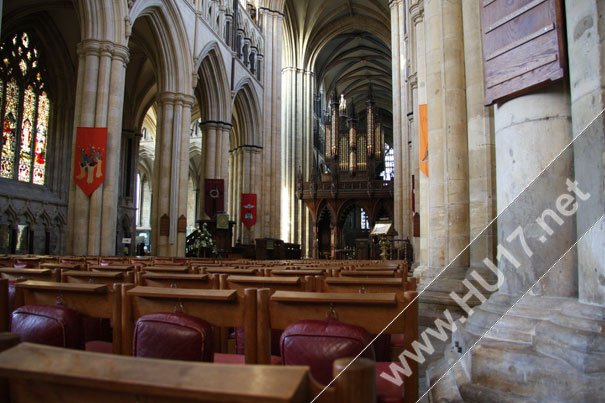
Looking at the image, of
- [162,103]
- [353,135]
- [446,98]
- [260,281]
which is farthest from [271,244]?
[260,281]

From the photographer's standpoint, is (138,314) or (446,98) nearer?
(138,314)

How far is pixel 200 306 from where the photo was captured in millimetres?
2016

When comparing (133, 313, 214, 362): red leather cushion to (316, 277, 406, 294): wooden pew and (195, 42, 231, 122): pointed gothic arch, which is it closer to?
(316, 277, 406, 294): wooden pew

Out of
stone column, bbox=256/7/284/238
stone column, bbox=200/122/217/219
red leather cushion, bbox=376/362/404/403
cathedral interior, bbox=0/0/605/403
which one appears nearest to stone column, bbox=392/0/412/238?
cathedral interior, bbox=0/0/605/403

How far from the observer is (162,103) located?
15.3 metres

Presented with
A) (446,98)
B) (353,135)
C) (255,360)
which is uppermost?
(353,135)

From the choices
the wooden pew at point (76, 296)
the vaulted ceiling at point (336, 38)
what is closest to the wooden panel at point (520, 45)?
the wooden pew at point (76, 296)

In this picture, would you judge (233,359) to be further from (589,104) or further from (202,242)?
(202,242)

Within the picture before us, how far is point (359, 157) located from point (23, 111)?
56.6 feet

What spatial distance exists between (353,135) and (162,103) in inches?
589

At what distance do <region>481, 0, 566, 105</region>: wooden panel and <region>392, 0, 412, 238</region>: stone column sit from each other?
13.7m

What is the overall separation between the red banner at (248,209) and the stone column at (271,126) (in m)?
1.56

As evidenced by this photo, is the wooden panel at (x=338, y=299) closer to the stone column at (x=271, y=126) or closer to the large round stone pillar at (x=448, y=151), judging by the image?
the large round stone pillar at (x=448, y=151)

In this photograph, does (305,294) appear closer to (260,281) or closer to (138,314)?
(138,314)
